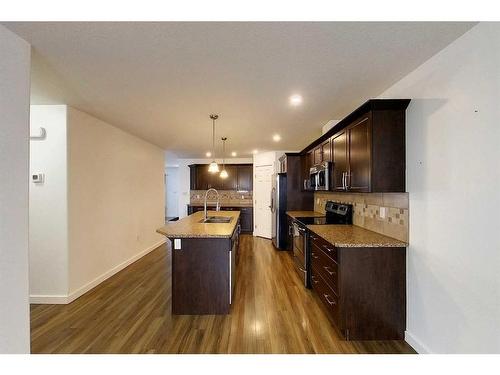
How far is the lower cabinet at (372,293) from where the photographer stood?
209 centimetres

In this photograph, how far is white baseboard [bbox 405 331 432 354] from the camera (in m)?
1.86

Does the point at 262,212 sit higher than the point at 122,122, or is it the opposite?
the point at 122,122

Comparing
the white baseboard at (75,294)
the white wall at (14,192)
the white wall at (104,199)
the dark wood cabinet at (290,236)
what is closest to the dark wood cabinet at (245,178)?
the dark wood cabinet at (290,236)

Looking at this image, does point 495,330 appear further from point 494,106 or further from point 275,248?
point 275,248

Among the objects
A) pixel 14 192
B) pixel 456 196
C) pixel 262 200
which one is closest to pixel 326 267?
pixel 456 196

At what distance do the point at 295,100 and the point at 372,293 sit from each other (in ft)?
7.09

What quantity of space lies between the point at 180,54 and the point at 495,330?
2768 millimetres

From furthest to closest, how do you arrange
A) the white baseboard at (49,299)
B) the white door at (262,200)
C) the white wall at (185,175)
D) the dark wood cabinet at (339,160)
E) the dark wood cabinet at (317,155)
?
the white wall at (185,175) < the white door at (262,200) < the dark wood cabinet at (317,155) < the white baseboard at (49,299) < the dark wood cabinet at (339,160)

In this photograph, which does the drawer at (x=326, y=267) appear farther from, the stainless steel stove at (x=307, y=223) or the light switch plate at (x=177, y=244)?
the light switch plate at (x=177, y=244)

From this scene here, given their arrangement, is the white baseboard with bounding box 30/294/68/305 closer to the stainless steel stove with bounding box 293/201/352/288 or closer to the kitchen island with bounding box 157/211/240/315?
the kitchen island with bounding box 157/211/240/315

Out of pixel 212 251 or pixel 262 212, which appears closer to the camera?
pixel 212 251

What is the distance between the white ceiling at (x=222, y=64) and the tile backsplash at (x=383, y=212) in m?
1.15

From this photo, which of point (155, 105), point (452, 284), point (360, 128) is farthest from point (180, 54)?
point (452, 284)

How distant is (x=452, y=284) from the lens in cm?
164
